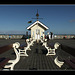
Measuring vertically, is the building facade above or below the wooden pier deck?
above

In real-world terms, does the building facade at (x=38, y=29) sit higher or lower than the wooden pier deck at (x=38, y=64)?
higher

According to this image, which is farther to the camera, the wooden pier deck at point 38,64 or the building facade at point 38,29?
the building facade at point 38,29

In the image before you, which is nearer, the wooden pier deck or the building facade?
the wooden pier deck

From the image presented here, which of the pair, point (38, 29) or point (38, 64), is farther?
point (38, 29)

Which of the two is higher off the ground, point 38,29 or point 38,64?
point 38,29
